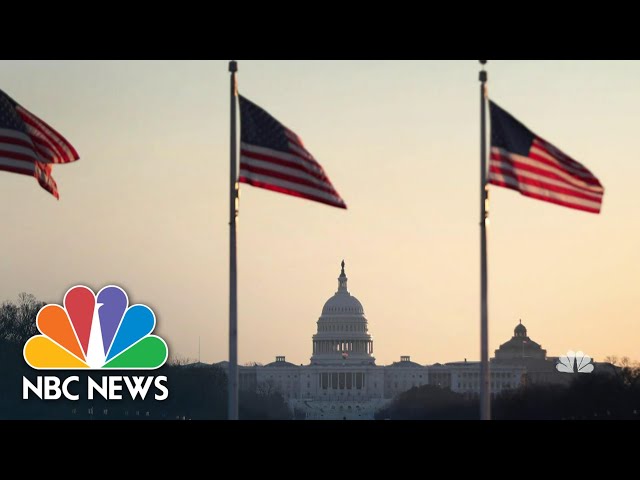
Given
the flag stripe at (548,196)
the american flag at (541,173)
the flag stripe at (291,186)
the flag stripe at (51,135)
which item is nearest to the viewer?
the flag stripe at (291,186)

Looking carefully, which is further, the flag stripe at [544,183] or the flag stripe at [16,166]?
the flag stripe at [544,183]

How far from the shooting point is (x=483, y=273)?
3747 cm

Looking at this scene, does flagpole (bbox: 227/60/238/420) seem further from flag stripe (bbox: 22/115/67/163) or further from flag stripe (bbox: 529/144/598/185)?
flag stripe (bbox: 529/144/598/185)

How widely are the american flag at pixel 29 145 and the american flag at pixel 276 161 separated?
10.8ft

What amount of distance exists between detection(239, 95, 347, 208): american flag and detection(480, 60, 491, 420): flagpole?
122 inches

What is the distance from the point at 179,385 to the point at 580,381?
32.2 metres

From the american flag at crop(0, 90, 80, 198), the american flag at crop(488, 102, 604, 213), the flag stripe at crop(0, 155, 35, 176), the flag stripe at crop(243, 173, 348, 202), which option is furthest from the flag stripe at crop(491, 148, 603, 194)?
the flag stripe at crop(0, 155, 35, 176)

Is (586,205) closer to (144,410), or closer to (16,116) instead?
(16,116)

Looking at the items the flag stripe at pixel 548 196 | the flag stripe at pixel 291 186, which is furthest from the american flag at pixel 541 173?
the flag stripe at pixel 291 186

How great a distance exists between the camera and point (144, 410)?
156125mm

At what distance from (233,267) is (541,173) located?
19.7ft

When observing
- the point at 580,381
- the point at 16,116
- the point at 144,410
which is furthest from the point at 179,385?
the point at 16,116

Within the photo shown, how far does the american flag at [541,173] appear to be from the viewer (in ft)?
123

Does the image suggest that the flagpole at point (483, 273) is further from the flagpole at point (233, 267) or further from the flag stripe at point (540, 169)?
the flagpole at point (233, 267)
